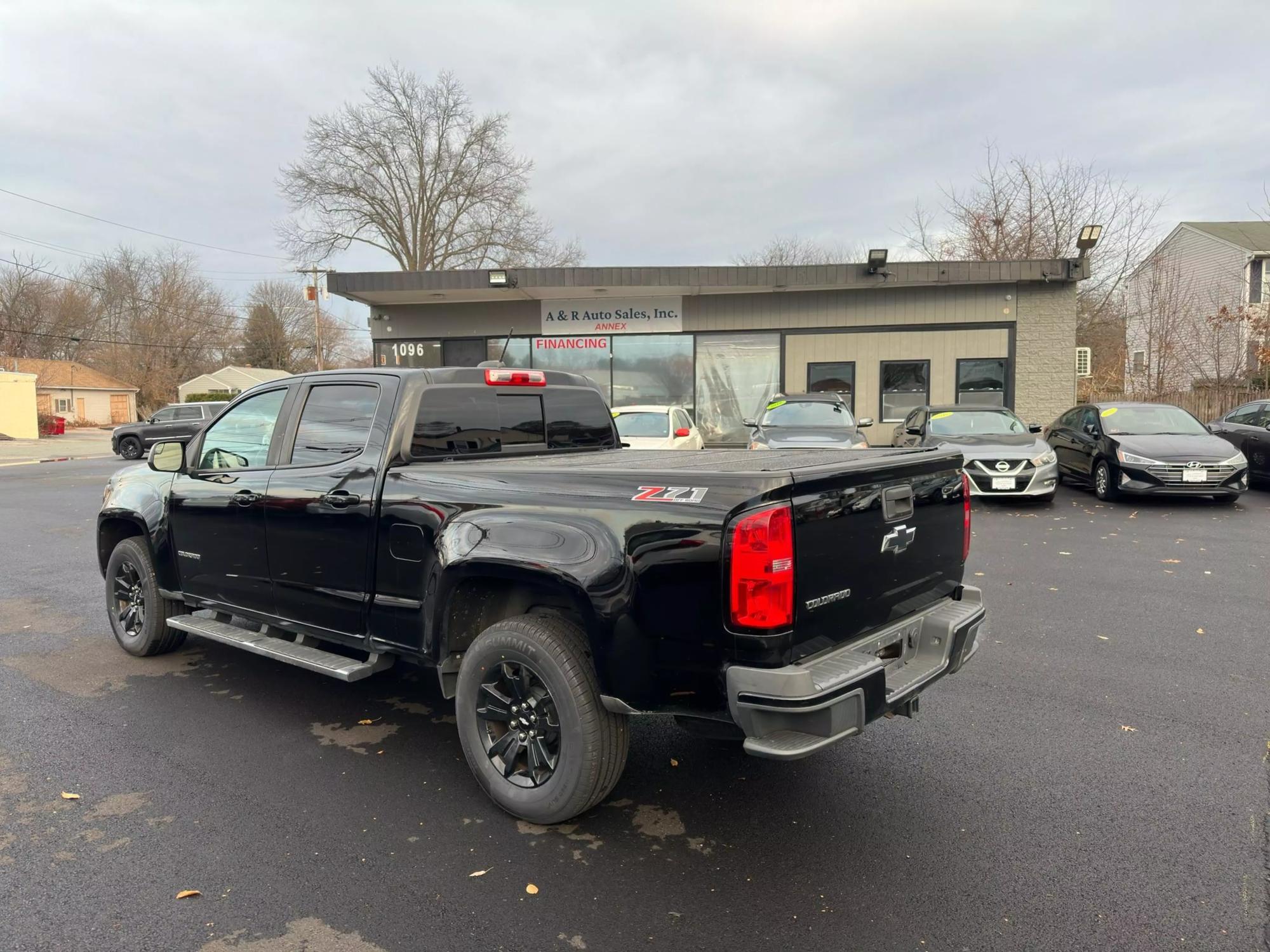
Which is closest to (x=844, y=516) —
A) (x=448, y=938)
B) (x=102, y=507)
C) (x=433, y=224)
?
(x=448, y=938)

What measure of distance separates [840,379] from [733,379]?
8.28 feet

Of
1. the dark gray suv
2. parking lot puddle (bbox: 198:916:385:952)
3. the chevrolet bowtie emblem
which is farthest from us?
the dark gray suv

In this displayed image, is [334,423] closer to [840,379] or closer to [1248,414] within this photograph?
[1248,414]

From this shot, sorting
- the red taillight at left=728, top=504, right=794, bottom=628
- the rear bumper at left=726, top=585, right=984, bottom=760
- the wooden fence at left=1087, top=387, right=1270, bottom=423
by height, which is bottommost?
the rear bumper at left=726, top=585, right=984, bottom=760

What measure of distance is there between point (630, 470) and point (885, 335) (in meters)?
16.8

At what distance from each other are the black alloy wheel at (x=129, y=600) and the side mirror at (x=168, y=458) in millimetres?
892

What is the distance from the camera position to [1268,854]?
2.91 meters

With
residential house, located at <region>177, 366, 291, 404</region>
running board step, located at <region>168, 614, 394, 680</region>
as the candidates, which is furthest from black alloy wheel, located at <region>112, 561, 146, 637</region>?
residential house, located at <region>177, 366, 291, 404</region>

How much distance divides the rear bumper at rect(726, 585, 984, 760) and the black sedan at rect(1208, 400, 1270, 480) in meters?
12.1

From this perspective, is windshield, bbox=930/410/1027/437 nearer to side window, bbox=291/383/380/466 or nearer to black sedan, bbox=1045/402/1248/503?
black sedan, bbox=1045/402/1248/503

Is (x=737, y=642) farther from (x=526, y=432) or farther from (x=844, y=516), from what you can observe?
(x=526, y=432)

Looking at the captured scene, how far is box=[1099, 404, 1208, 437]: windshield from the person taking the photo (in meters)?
12.1

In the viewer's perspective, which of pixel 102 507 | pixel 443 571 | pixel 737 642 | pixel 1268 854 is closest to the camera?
pixel 737 642

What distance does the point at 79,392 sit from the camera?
54656 mm
